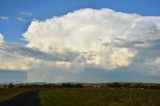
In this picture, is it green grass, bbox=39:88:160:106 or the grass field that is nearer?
green grass, bbox=39:88:160:106

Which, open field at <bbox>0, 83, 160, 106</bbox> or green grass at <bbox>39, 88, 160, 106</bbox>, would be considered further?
open field at <bbox>0, 83, 160, 106</bbox>

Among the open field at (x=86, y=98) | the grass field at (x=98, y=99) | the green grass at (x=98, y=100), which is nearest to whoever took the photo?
the green grass at (x=98, y=100)

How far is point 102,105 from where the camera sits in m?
34.7

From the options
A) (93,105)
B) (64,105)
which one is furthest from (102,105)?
(64,105)

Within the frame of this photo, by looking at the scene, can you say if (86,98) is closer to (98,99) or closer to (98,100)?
(98,99)

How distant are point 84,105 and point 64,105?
6.81 ft

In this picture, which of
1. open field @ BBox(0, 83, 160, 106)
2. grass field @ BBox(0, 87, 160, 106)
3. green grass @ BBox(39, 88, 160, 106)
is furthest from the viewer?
open field @ BBox(0, 83, 160, 106)

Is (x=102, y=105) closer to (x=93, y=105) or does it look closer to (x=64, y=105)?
(x=93, y=105)

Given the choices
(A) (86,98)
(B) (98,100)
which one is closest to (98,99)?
(B) (98,100)

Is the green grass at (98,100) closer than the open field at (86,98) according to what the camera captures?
Yes

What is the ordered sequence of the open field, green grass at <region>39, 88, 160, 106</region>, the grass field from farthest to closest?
the open field
the grass field
green grass at <region>39, 88, 160, 106</region>

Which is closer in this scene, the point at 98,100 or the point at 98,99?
the point at 98,100

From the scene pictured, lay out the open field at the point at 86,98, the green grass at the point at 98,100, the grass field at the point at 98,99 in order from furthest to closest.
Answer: the open field at the point at 86,98, the grass field at the point at 98,99, the green grass at the point at 98,100

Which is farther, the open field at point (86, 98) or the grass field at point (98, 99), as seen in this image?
the open field at point (86, 98)
